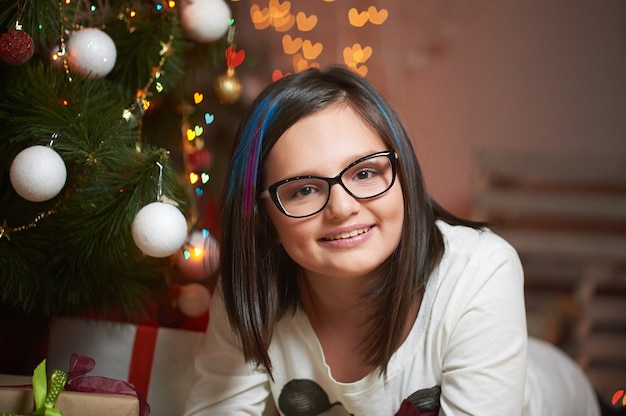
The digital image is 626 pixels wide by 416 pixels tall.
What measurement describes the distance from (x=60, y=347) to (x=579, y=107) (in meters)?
1.91

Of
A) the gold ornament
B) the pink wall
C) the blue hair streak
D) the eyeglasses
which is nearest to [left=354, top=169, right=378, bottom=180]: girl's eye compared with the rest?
the eyeglasses

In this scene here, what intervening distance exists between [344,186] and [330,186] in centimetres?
2

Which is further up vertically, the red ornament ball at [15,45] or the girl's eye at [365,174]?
the red ornament ball at [15,45]

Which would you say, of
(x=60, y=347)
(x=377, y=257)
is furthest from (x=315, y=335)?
(x=60, y=347)

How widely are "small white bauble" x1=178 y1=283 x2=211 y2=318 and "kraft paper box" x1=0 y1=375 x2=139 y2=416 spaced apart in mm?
399

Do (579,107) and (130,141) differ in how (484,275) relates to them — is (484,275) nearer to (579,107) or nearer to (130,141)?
(130,141)

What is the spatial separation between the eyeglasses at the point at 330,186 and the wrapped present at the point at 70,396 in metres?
0.35

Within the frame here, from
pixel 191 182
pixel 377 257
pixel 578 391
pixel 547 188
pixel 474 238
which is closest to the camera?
pixel 377 257

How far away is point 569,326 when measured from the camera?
2311 mm

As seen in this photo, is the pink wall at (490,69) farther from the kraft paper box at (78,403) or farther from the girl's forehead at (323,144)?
the kraft paper box at (78,403)

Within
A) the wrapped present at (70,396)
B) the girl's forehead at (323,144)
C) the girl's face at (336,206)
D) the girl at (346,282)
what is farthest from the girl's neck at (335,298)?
the wrapped present at (70,396)

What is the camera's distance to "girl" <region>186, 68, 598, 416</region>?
99 cm

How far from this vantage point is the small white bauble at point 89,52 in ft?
3.48

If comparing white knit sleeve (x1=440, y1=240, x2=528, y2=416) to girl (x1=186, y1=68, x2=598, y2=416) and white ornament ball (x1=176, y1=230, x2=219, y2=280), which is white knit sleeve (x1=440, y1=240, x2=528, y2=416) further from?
white ornament ball (x1=176, y1=230, x2=219, y2=280)
